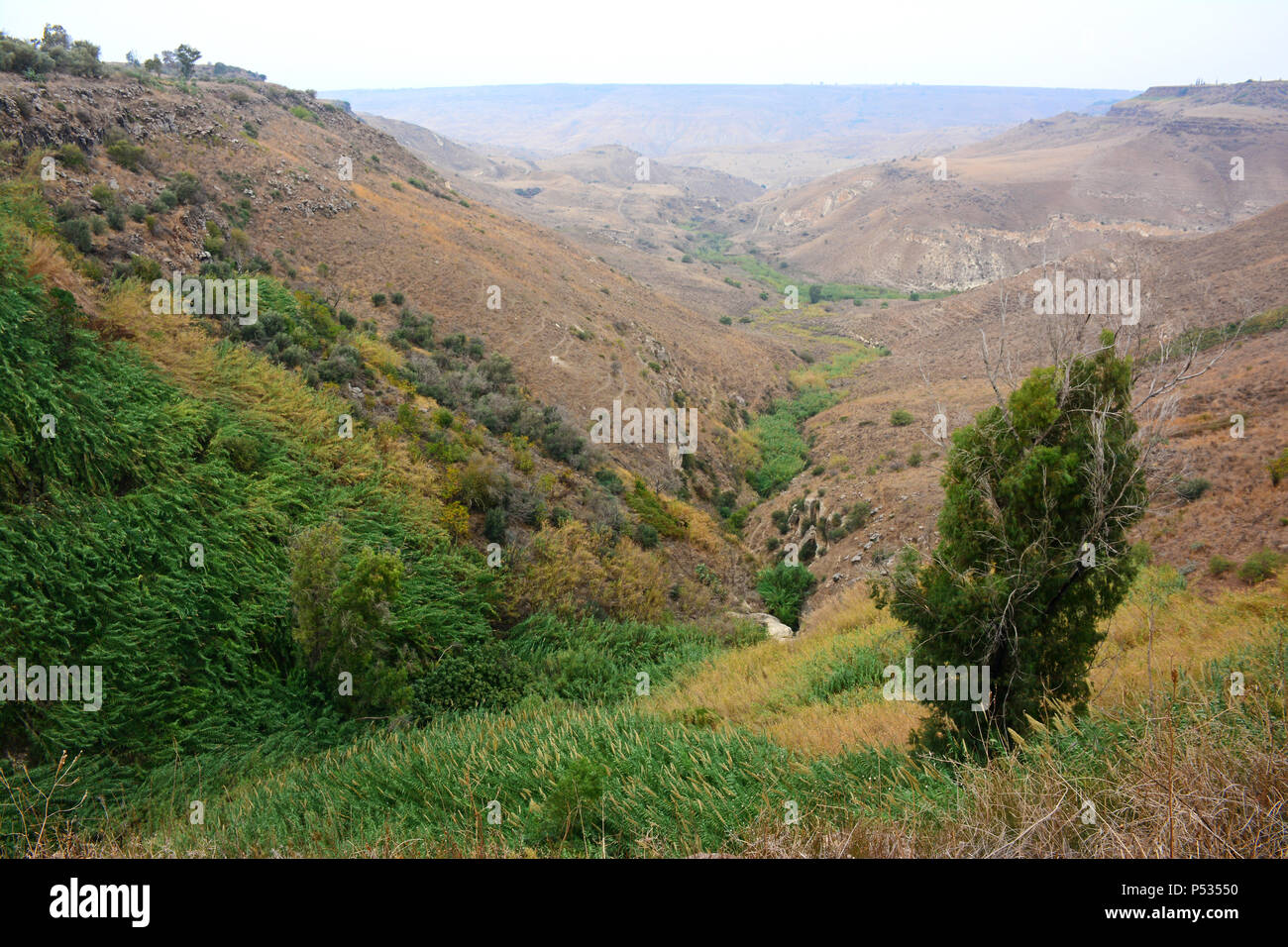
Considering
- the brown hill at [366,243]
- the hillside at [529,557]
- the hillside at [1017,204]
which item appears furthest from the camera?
the hillside at [1017,204]

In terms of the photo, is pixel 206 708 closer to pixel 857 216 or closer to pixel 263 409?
pixel 263 409

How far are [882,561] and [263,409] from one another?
12.9 m

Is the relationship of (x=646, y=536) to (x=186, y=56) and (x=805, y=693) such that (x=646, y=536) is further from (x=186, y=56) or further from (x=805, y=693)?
(x=186, y=56)

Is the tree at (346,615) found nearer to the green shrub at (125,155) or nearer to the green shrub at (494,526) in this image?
the green shrub at (494,526)

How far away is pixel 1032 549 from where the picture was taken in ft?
16.4

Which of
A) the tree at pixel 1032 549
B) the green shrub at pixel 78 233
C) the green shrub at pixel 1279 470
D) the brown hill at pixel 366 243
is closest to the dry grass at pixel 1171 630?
the tree at pixel 1032 549

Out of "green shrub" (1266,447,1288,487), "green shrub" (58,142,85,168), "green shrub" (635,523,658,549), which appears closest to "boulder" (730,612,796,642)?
"green shrub" (635,523,658,549)

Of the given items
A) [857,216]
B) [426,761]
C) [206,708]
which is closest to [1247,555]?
[426,761]

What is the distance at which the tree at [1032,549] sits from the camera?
16.2ft

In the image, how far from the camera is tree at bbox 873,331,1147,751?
4945mm

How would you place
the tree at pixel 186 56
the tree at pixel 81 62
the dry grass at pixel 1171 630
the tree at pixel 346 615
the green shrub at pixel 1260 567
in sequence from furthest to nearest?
1. the tree at pixel 186 56
2. the tree at pixel 81 62
3. the green shrub at pixel 1260 567
4. the tree at pixel 346 615
5. the dry grass at pixel 1171 630

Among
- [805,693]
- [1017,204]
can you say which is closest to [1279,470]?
[805,693]

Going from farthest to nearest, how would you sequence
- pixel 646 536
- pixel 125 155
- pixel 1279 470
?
pixel 125 155 → pixel 646 536 → pixel 1279 470

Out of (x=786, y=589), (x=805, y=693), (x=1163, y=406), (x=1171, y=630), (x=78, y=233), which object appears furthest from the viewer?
(x=786, y=589)
